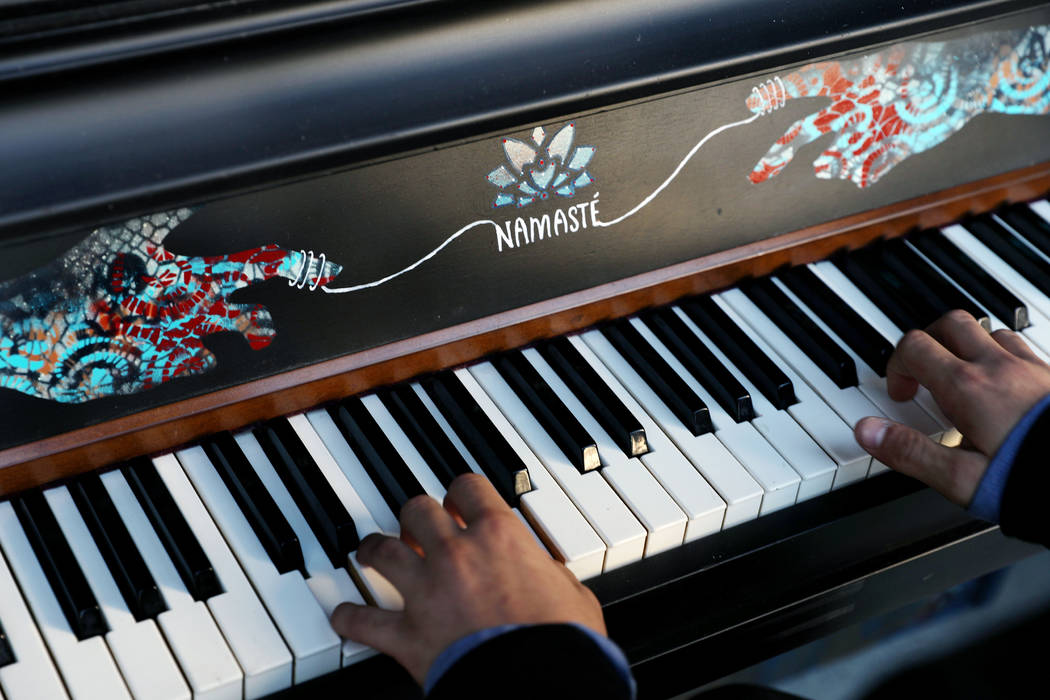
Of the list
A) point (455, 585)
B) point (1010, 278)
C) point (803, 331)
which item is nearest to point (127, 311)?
point (455, 585)

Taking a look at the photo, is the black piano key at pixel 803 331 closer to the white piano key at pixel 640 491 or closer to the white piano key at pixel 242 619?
the white piano key at pixel 640 491

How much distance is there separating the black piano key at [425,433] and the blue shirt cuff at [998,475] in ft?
2.10

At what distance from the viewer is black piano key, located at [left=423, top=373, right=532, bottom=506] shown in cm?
133

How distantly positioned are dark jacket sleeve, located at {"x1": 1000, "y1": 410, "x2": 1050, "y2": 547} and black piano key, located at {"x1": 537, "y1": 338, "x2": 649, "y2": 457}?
0.45 meters

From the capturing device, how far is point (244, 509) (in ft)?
4.25

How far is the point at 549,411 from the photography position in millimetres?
1435

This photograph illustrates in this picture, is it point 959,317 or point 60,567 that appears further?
point 959,317

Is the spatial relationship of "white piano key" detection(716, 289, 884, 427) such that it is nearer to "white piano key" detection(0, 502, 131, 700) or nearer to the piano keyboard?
the piano keyboard

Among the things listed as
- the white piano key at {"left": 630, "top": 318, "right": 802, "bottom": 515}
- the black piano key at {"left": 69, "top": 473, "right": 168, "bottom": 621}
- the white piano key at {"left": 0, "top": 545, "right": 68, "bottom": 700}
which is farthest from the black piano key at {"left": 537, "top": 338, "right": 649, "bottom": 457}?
the white piano key at {"left": 0, "top": 545, "right": 68, "bottom": 700}

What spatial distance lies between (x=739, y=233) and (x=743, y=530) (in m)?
0.47

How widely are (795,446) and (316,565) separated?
63 centimetres

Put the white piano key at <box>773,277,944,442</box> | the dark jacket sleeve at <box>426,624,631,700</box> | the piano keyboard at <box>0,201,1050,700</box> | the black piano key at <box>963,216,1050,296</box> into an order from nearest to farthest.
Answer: the dark jacket sleeve at <box>426,624,631,700</box>, the piano keyboard at <box>0,201,1050,700</box>, the white piano key at <box>773,277,944,442</box>, the black piano key at <box>963,216,1050,296</box>

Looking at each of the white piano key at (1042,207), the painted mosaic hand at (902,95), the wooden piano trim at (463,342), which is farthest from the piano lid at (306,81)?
the white piano key at (1042,207)

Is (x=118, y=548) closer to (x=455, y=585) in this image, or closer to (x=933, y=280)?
(x=455, y=585)
